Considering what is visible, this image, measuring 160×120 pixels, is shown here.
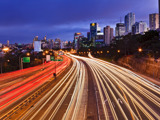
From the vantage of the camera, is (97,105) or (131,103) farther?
(131,103)

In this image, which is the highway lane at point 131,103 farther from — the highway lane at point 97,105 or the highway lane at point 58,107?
the highway lane at point 58,107

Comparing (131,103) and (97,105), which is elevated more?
(131,103)

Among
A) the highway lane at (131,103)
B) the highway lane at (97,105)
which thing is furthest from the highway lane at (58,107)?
the highway lane at (131,103)

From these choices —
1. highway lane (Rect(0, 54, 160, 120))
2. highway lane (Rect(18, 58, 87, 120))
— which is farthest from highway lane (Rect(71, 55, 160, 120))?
highway lane (Rect(18, 58, 87, 120))

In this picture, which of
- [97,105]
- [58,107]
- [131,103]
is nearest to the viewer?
[58,107]

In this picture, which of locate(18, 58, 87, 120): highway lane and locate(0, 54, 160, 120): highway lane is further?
locate(18, 58, 87, 120): highway lane

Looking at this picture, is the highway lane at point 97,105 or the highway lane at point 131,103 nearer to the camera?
the highway lane at point 97,105

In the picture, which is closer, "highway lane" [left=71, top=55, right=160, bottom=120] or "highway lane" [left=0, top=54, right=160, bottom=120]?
"highway lane" [left=0, top=54, right=160, bottom=120]

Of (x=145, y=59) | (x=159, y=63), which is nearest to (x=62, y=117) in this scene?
(x=159, y=63)

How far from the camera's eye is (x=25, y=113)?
17344 mm

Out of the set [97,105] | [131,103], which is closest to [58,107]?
→ [97,105]

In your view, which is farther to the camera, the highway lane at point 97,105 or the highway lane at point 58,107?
the highway lane at point 58,107

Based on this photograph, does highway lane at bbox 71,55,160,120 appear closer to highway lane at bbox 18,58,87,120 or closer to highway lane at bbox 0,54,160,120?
highway lane at bbox 0,54,160,120

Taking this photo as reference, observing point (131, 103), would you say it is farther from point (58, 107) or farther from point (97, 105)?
point (58, 107)
